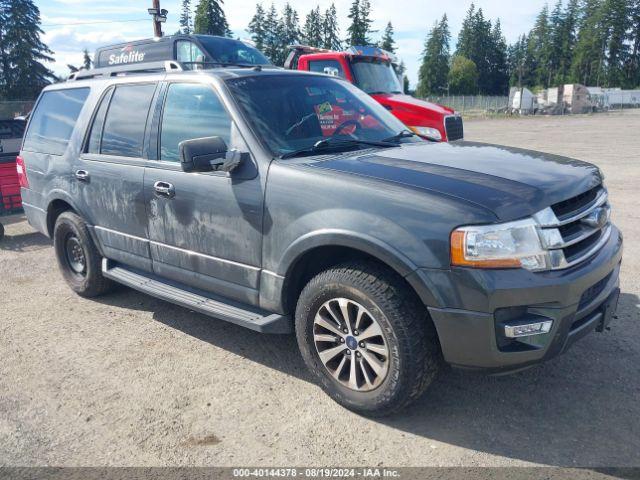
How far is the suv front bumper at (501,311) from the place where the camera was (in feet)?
9.02

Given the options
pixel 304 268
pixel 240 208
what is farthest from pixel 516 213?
pixel 240 208

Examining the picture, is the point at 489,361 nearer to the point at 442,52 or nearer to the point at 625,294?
the point at 625,294

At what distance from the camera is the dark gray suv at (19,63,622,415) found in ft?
9.23

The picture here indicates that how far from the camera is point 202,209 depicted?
12.7 ft

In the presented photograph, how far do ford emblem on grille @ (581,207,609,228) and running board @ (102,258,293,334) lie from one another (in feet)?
6.18

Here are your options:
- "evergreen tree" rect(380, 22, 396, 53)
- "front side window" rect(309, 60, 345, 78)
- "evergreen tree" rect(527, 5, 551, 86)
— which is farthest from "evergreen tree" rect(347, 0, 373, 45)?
"front side window" rect(309, 60, 345, 78)

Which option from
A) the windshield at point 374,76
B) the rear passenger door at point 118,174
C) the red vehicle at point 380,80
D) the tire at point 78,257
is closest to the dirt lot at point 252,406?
the tire at point 78,257

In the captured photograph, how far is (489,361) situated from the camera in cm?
285

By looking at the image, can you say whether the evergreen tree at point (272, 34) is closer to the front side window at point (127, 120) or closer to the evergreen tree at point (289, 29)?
the evergreen tree at point (289, 29)

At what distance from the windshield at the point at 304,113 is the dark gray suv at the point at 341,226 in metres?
0.01

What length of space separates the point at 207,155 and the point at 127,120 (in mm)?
1422

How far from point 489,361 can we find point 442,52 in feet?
351

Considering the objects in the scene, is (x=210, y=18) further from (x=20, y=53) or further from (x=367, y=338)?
(x=367, y=338)

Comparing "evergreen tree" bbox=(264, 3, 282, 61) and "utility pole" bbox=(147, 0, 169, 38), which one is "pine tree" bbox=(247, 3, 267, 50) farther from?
"utility pole" bbox=(147, 0, 169, 38)
